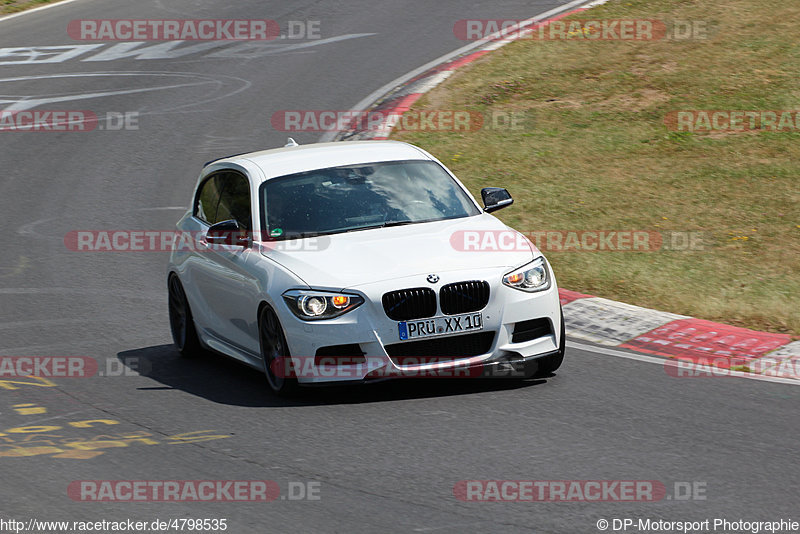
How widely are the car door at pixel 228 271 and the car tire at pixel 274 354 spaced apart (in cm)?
17

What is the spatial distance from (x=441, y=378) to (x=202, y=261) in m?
2.34

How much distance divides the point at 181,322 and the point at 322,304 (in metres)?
2.64

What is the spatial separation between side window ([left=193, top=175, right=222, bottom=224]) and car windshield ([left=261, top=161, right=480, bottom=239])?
92 cm

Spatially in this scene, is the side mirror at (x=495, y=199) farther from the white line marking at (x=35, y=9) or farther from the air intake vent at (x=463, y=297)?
the white line marking at (x=35, y=9)

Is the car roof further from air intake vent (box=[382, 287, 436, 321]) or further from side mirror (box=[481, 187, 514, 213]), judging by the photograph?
air intake vent (box=[382, 287, 436, 321])

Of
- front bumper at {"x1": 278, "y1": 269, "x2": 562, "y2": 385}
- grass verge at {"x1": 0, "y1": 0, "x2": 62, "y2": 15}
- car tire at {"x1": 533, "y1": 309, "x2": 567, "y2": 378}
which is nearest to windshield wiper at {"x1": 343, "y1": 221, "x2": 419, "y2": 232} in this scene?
front bumper at {"x1": 278, "y1": 269, "x2": 562, "y2": 385}

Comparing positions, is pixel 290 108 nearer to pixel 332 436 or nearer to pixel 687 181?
pixel 687 181

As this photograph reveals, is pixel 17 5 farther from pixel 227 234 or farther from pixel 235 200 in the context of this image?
pixel 227 234

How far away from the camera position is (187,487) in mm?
6902

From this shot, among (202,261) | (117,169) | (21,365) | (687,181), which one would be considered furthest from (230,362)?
(117,169)

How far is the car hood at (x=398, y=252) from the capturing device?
846cm

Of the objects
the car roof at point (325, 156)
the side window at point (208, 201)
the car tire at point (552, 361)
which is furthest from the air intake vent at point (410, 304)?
the side window at point (208, 201)

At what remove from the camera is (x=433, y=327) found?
837 centimetres

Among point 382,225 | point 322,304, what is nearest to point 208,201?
point 382,225
